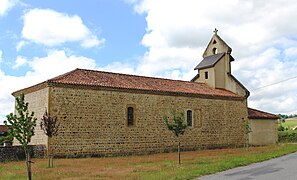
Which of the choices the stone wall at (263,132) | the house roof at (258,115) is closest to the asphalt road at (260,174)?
the stone wall at (263,132)

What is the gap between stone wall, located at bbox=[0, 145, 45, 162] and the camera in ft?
72.1

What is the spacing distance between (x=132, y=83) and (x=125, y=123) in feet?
11.6

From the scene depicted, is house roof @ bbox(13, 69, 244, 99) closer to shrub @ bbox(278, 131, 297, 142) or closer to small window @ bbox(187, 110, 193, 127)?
small window @ bbox(187, 110, 193, 127)

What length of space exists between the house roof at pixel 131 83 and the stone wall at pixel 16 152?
4201mm

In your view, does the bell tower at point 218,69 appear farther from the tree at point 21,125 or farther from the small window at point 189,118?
the tree at point 21,125

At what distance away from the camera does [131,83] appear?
2802cm

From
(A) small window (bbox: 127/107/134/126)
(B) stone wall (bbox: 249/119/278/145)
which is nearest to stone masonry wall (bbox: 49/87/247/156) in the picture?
(A) small window (bbox: 127/107/134/126)

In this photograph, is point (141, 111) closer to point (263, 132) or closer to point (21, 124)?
point (263, 132)

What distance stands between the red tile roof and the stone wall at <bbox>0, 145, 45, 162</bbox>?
435 centimetres

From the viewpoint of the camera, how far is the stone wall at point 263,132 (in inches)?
1388

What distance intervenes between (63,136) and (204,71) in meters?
18.9

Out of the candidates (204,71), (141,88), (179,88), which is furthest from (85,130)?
(204,71)

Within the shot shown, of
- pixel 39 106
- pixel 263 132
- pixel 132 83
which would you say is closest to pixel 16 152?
pixel 39 106

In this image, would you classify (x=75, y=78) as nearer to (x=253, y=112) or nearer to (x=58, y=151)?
(x=58, y=151)
